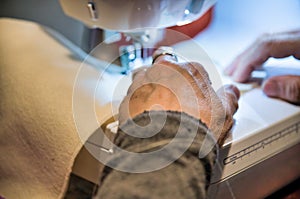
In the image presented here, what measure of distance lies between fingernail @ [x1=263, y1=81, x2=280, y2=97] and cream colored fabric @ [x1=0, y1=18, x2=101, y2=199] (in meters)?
0.36

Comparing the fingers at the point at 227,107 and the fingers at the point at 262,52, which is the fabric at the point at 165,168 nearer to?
the fingers at the point at 227,107

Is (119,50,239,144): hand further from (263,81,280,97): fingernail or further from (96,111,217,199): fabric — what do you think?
(263,81,280,97): fingernail

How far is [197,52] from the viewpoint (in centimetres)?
79

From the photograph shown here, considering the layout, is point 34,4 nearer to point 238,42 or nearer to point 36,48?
point 36,48

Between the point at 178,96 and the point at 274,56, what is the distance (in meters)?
0.31

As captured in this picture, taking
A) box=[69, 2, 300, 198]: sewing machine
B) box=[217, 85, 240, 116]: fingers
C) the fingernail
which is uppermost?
box=[217, 85, 240, 116]: fingers

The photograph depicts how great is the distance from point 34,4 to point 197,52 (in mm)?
521

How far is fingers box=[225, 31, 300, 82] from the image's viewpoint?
71 cm

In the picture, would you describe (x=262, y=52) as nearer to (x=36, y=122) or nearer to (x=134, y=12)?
(x=134, y=12)

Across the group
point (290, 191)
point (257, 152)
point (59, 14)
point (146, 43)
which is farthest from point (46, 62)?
point (290, 191)

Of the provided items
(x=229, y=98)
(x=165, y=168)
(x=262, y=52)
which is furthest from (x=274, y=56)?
(x=165, y=168)

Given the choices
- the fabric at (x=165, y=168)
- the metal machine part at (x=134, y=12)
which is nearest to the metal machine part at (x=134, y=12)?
the metal machine part at (x=134, y=12)

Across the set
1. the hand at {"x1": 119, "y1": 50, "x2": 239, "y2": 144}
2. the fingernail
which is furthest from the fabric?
the fingernail

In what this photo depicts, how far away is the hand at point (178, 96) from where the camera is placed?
51 cm
